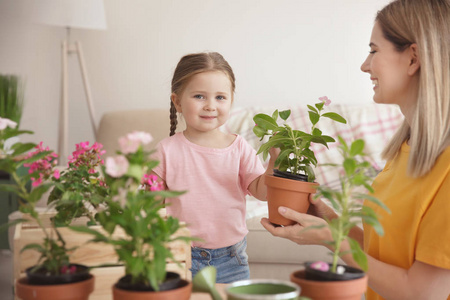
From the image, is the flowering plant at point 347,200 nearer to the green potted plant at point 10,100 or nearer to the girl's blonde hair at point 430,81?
the girl's blonde hair at point 430,81

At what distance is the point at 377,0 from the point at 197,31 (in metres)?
1.32

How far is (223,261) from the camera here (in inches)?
64.1

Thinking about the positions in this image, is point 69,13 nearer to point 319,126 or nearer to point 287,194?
point 319,126

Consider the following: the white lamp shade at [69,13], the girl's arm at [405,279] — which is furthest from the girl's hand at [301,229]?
the white lamp shade at [69,13]

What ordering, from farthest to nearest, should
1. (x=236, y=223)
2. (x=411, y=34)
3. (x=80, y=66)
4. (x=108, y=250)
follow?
(x=80, y=66), (x=236, y=223), (x=411, y=34), (x=108, y=250)

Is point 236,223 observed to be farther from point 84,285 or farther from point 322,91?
point 322,91

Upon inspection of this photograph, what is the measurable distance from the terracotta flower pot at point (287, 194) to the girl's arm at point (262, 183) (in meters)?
0.16

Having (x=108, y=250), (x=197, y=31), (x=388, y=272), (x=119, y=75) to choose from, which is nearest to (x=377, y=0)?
(x=197, y=31)

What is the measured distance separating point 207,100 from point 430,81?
0.68 meters

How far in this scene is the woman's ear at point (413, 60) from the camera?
1.31 meters

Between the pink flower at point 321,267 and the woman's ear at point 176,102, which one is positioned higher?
the woman's ear at point 176,102

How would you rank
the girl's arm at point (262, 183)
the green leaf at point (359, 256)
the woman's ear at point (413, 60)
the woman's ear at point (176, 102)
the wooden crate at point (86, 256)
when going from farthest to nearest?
the woman's ear at point (176, 102), the girl's arm at point (262, 183), the woman's ear at point (413, 60), the wooden crate at point (86, 256), the green leaf at point (359, 256)

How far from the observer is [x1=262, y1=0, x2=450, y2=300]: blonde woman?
118 cm

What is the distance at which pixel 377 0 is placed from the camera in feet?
12.7
